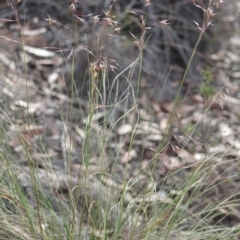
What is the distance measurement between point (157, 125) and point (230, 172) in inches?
26.2

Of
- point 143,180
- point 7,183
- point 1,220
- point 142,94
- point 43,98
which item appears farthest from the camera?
point 142,94

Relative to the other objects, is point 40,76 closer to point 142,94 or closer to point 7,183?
point 142,94

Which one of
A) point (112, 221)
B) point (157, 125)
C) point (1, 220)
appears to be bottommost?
point (157, 125)

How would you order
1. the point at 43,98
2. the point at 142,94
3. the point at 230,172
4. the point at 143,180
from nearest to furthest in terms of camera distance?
the point at 143,180
the point at 230,172
the point at 43,98
the point at 142,94

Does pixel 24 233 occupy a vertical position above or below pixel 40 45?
above

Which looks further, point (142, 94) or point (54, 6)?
point (54, 6)

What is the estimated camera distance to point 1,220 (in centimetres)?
233

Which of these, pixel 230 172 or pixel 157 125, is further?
pixel 157 125

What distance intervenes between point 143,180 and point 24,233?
3.33ft

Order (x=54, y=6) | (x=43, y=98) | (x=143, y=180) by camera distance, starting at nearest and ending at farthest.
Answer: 1. (x=143, y=180)
2. (x=43, y=98)
3. (x=54, y=6)

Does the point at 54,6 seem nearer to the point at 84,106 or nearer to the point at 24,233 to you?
the point at 84,106

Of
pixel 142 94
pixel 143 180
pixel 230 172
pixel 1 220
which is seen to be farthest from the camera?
pixel 142 94

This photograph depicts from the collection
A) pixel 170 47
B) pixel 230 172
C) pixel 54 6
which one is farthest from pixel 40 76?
pixel 230 172

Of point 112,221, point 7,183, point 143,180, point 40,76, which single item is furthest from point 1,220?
point 40,76
